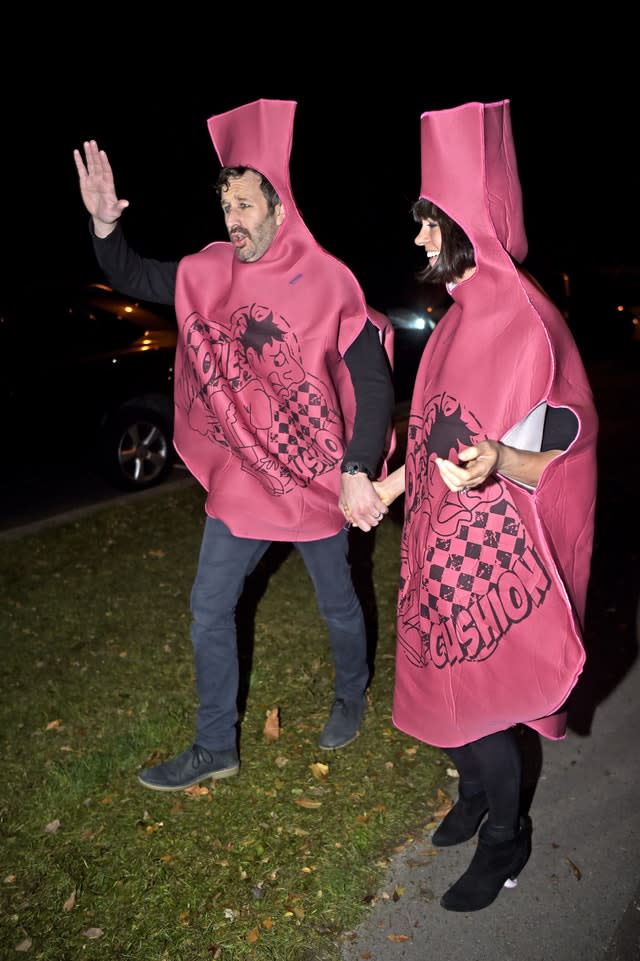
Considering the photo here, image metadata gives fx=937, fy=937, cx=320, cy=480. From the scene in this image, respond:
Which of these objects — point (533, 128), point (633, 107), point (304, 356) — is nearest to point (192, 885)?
point (304, 356)

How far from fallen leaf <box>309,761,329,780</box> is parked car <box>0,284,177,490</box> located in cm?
474

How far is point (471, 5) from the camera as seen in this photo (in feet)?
82.8

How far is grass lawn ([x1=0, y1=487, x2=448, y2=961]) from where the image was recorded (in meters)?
2.99

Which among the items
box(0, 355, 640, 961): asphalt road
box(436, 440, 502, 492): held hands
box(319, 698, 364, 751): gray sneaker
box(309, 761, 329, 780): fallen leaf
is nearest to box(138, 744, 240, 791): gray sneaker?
box(309, 761, 329, 780): fallen leaf

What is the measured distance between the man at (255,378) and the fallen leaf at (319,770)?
1.33 ft

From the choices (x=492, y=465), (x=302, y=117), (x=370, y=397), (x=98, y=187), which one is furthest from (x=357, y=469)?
(x=302, y=117)

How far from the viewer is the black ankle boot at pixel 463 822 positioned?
10.7 feet

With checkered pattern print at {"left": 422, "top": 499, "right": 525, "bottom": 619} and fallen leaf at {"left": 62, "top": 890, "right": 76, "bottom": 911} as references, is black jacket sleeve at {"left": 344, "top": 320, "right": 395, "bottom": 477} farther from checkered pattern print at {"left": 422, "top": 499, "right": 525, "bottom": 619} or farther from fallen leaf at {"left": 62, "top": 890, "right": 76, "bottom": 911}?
fallen leaf at {"left": 62, "top": 890, "right": 76, "bottom": 911}

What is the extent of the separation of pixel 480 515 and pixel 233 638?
1.36 metres

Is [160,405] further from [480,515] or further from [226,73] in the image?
[226,73]

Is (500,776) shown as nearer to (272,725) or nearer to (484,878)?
(484,878)

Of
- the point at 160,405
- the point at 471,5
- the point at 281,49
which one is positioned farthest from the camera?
the point at 471,5

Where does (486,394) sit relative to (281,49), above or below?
above

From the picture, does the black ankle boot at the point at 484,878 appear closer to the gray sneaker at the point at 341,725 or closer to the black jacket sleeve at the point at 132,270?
the gray sneaker at the point at 341,725
